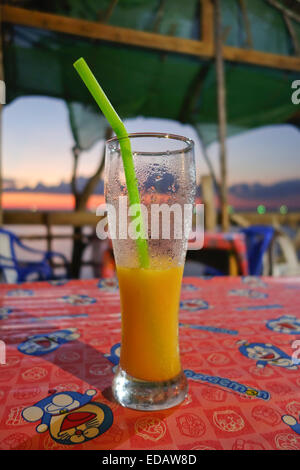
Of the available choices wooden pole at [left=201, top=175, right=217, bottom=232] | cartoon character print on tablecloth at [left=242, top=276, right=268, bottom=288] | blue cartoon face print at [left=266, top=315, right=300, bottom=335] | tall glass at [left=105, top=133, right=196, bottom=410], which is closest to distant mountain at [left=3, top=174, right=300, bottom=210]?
wooden pole at [left=201, top=175, right=217, bottom=232]

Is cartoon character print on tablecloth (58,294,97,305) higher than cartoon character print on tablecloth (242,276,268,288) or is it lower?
higher

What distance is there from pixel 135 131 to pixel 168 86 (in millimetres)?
4699

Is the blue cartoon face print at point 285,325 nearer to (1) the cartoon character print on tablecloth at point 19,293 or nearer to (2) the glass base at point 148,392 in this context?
(2) the glass base at point 148,392

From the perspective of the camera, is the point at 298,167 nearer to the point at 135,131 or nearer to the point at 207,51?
the point at 207,51

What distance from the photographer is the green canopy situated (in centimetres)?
402

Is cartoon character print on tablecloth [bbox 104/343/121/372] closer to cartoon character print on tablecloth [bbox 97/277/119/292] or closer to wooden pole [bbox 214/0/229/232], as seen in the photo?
cartoon character print on tablecloth [bbox 97/277/119/292]

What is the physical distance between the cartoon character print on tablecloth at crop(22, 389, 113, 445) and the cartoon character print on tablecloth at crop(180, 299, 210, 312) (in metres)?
0.55

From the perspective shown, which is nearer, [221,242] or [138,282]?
[138,282]

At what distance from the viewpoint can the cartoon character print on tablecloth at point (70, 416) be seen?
44 centimetres

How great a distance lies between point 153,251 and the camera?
59 centimetres

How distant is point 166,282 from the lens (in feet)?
2.02

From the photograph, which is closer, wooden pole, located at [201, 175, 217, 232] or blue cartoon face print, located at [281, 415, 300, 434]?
blue cartoon face print, located at [281, 415, 300, 434]
